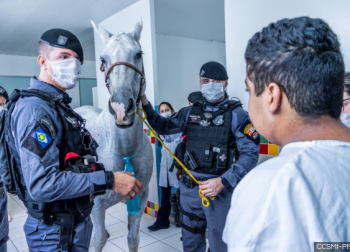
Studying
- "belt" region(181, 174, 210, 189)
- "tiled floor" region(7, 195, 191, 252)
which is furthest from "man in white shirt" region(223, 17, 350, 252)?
"tiled floor" region(7, 195, 191, 252)

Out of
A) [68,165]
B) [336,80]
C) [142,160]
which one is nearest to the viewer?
[336,80]

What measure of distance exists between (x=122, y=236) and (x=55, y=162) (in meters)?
2.41

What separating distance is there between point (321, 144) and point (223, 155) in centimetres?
136

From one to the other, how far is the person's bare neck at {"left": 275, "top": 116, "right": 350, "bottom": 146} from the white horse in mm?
1028

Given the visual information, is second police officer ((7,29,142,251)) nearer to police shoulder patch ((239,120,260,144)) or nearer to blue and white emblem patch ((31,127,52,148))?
blue and white emblem patch ((31,127,52,148))

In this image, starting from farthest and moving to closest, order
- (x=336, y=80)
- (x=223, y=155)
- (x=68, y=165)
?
(x=223, y=155), (x=68, y=165), (x=336, y=80)

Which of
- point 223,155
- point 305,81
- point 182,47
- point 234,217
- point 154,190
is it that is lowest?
point 154,190

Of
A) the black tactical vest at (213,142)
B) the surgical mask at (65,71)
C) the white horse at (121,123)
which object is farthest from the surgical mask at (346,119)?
the surgical mask at (65,71)

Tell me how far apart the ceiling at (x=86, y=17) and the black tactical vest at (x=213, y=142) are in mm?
2563

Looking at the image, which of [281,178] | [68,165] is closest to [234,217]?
[281,178]

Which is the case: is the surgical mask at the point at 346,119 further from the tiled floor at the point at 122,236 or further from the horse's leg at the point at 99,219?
the tiled floor at the point at 122,236

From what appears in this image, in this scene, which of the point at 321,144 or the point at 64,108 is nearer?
the point at 321,144

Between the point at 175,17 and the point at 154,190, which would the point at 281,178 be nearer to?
the point at 154,190

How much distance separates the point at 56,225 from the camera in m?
1.23
